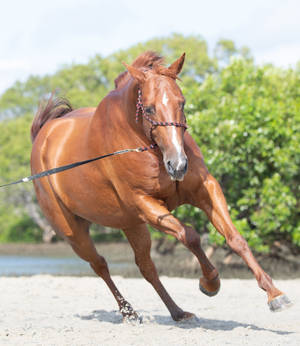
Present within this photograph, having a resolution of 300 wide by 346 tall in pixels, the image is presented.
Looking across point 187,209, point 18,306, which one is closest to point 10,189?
point 187,209

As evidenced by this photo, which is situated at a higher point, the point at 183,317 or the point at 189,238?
the point at 189,238

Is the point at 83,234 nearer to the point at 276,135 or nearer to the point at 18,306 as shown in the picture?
the point at 18,306

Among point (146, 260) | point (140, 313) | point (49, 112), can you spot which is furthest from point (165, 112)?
point (140, 313)

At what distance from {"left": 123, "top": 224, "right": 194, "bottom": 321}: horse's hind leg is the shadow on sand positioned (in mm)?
121

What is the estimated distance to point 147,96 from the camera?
5.19 meters

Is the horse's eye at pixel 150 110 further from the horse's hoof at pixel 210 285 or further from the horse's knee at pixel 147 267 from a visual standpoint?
the horse's knee at pixel 147 267

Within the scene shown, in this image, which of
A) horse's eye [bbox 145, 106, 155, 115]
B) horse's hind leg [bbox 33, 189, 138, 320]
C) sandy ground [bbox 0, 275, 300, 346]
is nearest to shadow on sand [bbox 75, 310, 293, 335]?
sandy ground [bbox 0, 275, 300, 346]

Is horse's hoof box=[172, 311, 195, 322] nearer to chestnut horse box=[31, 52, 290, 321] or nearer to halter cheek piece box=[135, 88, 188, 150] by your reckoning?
chestnut horse box=[31, 52, 290, 321]

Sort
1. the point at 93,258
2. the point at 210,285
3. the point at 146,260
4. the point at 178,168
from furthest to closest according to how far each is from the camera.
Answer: the point at 93,258 < the point at 146,260 < the point at 210,285 < the point at 178,168

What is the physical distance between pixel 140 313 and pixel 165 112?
3.43 meters

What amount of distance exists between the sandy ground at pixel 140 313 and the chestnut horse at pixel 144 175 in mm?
477

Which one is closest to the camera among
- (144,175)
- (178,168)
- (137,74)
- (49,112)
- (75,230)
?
(178,168)

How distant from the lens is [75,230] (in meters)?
7.05

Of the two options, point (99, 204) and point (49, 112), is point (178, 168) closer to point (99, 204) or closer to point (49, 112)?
point (99, 204)
